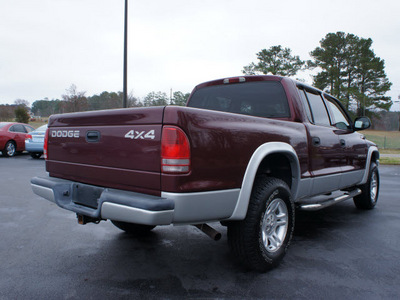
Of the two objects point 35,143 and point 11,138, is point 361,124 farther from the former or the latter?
point 11,138

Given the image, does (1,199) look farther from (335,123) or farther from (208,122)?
(335,123)

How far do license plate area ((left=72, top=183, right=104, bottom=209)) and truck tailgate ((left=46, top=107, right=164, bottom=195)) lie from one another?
0.23 ft

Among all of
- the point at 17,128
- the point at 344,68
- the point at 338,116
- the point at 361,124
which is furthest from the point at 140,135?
the point at 344,68

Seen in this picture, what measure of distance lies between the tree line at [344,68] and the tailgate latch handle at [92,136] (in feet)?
169

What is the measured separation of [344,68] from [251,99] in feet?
184

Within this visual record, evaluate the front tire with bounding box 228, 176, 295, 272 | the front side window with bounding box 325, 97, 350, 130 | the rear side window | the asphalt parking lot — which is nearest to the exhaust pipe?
the front tire with bounding box 228, 176, 295, 272

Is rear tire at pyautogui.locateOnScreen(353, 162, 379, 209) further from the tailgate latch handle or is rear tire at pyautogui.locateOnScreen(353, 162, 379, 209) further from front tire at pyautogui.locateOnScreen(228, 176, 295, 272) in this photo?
the tailgate latch handle

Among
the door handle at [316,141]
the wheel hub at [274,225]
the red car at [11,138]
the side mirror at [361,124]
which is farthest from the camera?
the red car at [11,138]

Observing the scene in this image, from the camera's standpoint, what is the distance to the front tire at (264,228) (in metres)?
2.85

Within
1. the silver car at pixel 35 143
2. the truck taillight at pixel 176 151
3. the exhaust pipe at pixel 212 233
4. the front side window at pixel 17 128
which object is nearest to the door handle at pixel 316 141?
the exhaust pipe at pixel 212 233

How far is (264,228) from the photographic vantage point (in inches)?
121

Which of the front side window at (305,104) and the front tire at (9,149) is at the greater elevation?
the front side window at (305,104)

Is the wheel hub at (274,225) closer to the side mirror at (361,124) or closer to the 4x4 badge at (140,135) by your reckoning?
the 4x4 badge at (140,135)

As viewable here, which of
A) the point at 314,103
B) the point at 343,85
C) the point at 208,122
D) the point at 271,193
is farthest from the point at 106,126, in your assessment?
the point at 343,85
